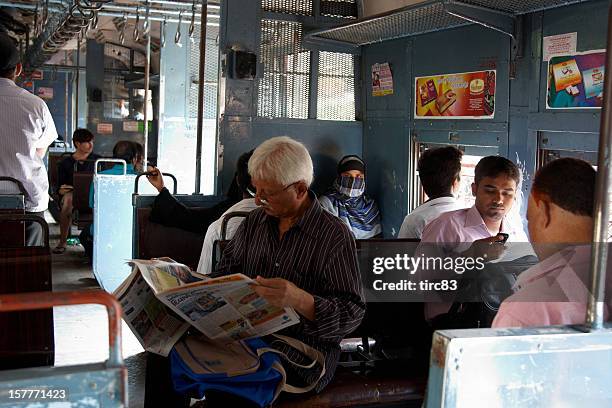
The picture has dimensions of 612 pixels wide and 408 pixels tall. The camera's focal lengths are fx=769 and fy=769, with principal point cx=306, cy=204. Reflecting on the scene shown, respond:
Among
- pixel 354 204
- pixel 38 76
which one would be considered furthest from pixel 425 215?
pixel 38 76

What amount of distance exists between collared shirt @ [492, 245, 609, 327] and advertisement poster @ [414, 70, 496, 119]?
2528 mm

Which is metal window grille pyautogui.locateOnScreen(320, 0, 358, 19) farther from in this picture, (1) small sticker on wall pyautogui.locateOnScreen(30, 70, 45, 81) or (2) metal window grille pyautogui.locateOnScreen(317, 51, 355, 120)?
(1) small sticker on wall pyautogui.locateOnScreen(30, 70, 45, 81)

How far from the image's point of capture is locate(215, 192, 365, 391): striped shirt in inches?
101

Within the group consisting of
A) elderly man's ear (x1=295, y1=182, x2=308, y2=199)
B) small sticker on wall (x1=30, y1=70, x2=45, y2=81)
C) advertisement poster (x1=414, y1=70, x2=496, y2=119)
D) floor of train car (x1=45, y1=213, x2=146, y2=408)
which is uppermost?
small sticker on wall (x1=30, y1=70, x2=45, y2=81)

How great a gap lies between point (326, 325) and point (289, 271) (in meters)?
0.27

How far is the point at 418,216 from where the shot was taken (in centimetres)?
388

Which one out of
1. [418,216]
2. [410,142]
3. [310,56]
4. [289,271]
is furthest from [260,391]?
[310,56]

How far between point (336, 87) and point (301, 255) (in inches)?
127

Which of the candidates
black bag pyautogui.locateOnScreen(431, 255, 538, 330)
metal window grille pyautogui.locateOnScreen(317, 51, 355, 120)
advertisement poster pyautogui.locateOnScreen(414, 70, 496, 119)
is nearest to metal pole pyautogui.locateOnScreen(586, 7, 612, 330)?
black bag pyautogui.locateOnScreen(431, 255, 538, 330)

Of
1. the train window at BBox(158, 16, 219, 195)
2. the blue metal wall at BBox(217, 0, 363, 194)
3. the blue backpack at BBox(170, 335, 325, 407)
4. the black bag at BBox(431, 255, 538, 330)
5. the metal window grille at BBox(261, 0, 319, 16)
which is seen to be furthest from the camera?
the train window at BBox(158, 16, 219, 195)

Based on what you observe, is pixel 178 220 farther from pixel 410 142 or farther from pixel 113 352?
pixel 113 352

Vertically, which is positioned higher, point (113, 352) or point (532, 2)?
point (532, 2)

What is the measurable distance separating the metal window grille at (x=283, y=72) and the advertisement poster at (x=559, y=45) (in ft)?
6.90

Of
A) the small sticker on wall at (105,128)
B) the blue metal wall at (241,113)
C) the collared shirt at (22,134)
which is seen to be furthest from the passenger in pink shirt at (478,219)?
the small sticker on wall at (105,128)
